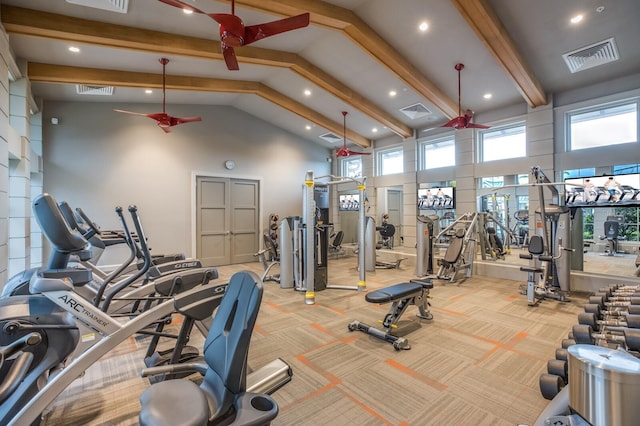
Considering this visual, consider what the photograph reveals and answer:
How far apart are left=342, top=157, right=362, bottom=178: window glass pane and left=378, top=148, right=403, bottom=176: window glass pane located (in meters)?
0.81

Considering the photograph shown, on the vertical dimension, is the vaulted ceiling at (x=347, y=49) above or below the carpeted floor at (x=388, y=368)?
above

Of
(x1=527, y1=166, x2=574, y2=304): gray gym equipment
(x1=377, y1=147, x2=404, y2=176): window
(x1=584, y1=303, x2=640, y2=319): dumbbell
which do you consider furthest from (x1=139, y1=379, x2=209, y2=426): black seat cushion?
(x1=377, y1=147, x2=404, y2=176): window

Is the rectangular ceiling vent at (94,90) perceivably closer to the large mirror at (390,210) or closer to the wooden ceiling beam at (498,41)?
the wooden ceiling beam at (498,41)

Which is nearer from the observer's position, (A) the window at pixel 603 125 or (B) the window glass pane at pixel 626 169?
(B) the window glass pane at pixel 626 169

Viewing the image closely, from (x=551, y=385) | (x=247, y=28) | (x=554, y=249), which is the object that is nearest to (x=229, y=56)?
(x=247, y=28)

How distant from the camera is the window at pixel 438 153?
25.2ft

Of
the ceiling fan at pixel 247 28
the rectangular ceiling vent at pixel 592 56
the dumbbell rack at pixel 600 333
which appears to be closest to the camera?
the dumbbell rack at pixel 600 333

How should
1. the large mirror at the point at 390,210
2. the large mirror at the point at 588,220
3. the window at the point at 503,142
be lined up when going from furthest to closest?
the large mirror at the point at 390,210
the window at the point at 503,142
the large mirror at the point at 588,220

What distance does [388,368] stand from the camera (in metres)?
2.70

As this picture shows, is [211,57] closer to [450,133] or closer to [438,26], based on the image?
[438,26]

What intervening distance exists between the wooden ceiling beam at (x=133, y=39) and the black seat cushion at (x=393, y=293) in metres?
4.33

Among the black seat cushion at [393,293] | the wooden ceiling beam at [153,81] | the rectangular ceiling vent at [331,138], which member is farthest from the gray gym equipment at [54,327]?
the rectangular ceiling vent at [331,138]

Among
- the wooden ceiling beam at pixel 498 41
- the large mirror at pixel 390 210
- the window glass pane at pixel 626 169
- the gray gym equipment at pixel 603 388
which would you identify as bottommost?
the gray gym equipment at pixel 603 388

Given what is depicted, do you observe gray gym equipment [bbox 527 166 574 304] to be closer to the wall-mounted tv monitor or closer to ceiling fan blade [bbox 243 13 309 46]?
ceiling fan blade [bbox 243 13 309 46]
